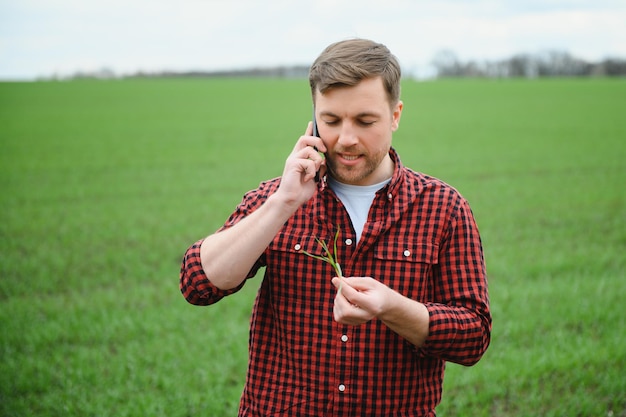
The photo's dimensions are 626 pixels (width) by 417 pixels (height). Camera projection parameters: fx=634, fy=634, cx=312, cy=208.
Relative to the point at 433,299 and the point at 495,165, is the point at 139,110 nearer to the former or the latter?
the point at 495,165

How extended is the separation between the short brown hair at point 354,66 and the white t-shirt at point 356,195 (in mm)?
339

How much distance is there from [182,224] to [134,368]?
18.5 ft

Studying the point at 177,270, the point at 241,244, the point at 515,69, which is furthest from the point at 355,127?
the point at 515,69

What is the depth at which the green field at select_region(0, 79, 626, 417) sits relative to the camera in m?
5.01

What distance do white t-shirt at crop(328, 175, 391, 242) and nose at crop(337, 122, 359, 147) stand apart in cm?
20

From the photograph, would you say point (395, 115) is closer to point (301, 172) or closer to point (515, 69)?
point (301, 172)

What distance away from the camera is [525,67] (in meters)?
110

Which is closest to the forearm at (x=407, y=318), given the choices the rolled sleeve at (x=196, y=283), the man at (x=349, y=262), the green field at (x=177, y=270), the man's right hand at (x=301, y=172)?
the man at (x=349, y=262)

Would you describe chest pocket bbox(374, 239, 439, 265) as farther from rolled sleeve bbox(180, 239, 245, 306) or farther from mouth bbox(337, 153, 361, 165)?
rolled sleeve bbox(180, 239, 245, 306)

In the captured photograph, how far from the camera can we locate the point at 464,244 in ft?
7.65

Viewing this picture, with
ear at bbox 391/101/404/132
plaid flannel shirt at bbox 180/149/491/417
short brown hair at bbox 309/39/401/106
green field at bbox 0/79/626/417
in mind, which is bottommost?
green field at bbox 0/79/626/417

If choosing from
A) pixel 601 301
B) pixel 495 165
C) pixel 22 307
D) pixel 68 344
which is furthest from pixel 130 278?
pixel 495 165

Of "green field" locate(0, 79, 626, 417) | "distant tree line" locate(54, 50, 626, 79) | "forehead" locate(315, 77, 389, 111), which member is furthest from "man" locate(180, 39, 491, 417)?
"distant tree line" locate(54, 50, 626, 79)

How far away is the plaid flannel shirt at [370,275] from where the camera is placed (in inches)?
91.6
